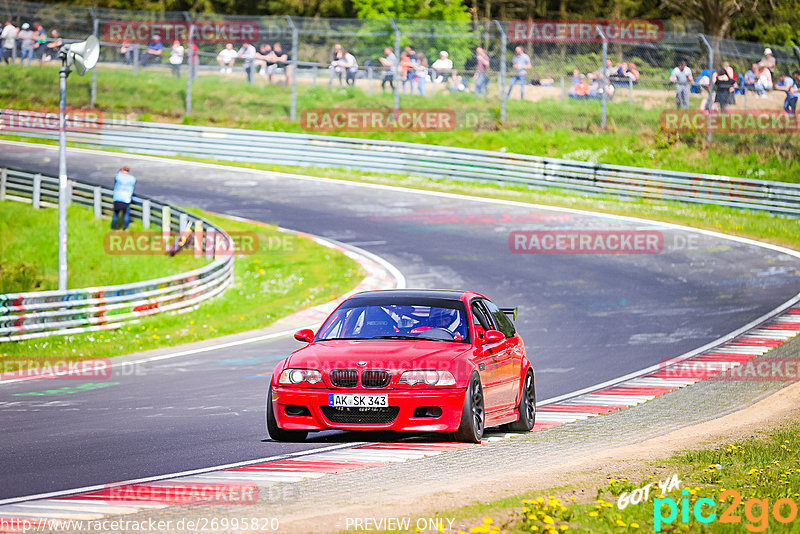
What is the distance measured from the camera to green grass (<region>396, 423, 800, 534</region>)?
657 cm

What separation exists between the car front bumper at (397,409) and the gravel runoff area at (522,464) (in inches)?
11.8

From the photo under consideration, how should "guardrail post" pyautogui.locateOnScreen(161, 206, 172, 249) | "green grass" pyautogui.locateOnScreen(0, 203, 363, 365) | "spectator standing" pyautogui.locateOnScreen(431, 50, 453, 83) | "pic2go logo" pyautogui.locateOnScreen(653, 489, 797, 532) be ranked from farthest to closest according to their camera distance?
"spectator standing" pyautogui.locateOnScreen(431, 50, 453, 83) → "guardrail post" pyautogui.locateOnScreen(161, 206, 172, 249) → "green grass" pyautogui.locateOnScreen(0, 203, 363, 365) → "pic2go logo" pyautogui.locateOnScreen(653, 489, 797, 532)

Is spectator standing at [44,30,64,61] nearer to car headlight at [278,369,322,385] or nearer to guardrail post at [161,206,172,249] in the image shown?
guardrail post at [161,206,172,249]

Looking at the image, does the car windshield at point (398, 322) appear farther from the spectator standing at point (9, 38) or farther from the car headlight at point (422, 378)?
the spectator standing at point (9, 38)

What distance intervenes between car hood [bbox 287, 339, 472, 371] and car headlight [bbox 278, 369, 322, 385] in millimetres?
45

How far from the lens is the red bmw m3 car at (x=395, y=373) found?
31.0ft

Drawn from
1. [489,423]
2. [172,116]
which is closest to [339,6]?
[172,116]

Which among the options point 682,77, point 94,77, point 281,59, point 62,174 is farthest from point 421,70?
point 62,174

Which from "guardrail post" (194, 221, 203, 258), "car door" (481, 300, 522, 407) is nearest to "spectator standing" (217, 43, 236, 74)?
"guardrail post" (194, 221, 203, 258)

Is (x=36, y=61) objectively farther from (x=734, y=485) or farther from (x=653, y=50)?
(x=734, y=485)

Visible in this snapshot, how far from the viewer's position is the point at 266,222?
1195 inches

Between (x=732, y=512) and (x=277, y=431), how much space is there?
13.8 feet

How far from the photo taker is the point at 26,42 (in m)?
39.3

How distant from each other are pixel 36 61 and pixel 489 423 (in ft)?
112
